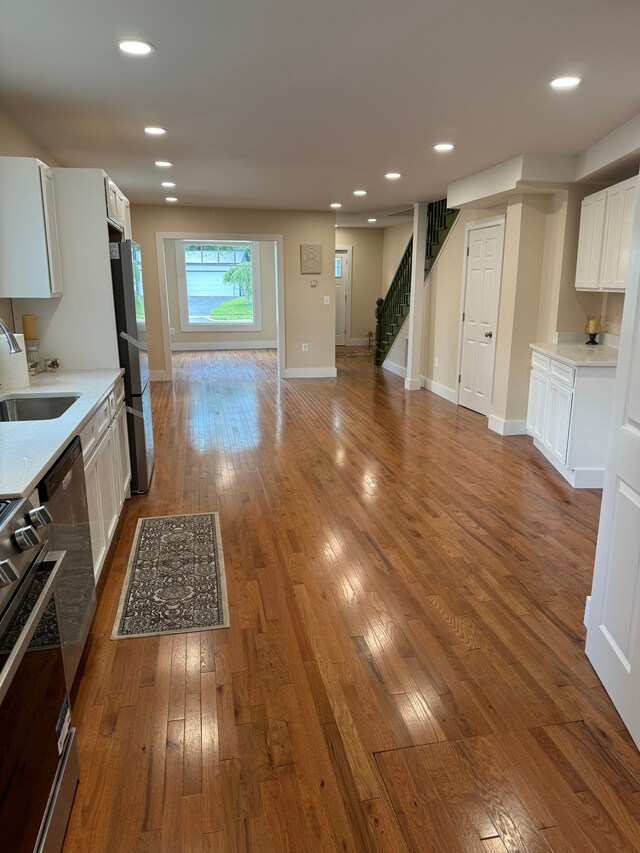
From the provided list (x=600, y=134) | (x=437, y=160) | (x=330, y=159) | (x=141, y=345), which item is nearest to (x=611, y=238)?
(x=600, y=134)

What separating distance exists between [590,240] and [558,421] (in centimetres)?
159

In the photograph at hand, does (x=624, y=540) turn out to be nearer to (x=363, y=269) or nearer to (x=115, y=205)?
(x=115, y=205)

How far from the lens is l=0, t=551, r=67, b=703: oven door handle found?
117 centimetres

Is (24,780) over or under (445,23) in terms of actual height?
under

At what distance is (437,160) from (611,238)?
64.3 inches

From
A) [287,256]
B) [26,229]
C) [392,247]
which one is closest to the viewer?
[26,229]

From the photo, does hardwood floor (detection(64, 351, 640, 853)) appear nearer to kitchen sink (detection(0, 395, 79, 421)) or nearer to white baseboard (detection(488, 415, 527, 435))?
kitchen sink (detection(0, 395, 79, 421))

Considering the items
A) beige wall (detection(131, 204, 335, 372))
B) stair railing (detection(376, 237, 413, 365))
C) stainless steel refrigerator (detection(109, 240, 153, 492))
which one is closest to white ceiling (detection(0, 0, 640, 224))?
stainless steel refrigerator (detection(109, 240, 153, 492))

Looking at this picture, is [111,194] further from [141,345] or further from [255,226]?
[255,226]

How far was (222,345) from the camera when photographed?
41.7 ft

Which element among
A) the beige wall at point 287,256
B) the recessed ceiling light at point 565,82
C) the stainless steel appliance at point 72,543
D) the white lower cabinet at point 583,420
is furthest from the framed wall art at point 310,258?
the stainless steel appliance at point 72,543

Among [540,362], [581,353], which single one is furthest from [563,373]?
[540,362]

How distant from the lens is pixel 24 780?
4.06 ft

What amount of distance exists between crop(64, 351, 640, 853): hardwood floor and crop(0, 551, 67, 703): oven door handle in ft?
2.31
